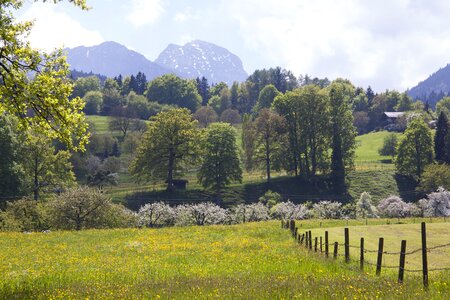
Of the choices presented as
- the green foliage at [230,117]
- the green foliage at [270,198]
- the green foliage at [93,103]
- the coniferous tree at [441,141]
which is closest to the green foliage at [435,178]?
the coniferous tree at [441,141]

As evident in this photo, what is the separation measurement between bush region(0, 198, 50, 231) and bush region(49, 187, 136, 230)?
6.01ft

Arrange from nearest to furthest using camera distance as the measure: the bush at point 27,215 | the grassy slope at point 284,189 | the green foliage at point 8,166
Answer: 1. the bush at point 27,215
2. the green foliage at point 8,166
3. the grassy slope at point 284,189

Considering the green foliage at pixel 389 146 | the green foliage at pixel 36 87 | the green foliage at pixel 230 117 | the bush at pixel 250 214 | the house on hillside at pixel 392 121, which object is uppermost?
the green foliage at pixel 230 117

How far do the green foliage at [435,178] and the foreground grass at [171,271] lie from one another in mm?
54960

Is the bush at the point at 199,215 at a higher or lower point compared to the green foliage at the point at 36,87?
lower

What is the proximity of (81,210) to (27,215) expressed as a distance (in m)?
6.56

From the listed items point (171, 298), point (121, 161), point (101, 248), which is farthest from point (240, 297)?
point (121, 161)

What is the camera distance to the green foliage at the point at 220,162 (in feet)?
288

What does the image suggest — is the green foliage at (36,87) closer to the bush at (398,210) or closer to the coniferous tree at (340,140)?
the bush at (398,210)

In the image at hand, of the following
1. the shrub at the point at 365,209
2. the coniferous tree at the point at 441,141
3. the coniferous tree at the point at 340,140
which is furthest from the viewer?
the coniferous tree at the point at 441,141

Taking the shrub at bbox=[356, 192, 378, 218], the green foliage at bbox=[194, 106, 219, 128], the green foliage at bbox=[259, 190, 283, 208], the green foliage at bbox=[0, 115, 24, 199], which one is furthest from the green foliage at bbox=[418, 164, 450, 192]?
the green foliage at bbox=[194, 106, 219, 128]

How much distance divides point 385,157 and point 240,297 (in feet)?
426

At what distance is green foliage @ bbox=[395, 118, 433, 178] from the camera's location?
93125mm

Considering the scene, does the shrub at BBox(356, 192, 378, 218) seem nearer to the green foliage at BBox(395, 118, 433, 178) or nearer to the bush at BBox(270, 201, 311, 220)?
the bush at BBox(270, 201, 311, 220)
